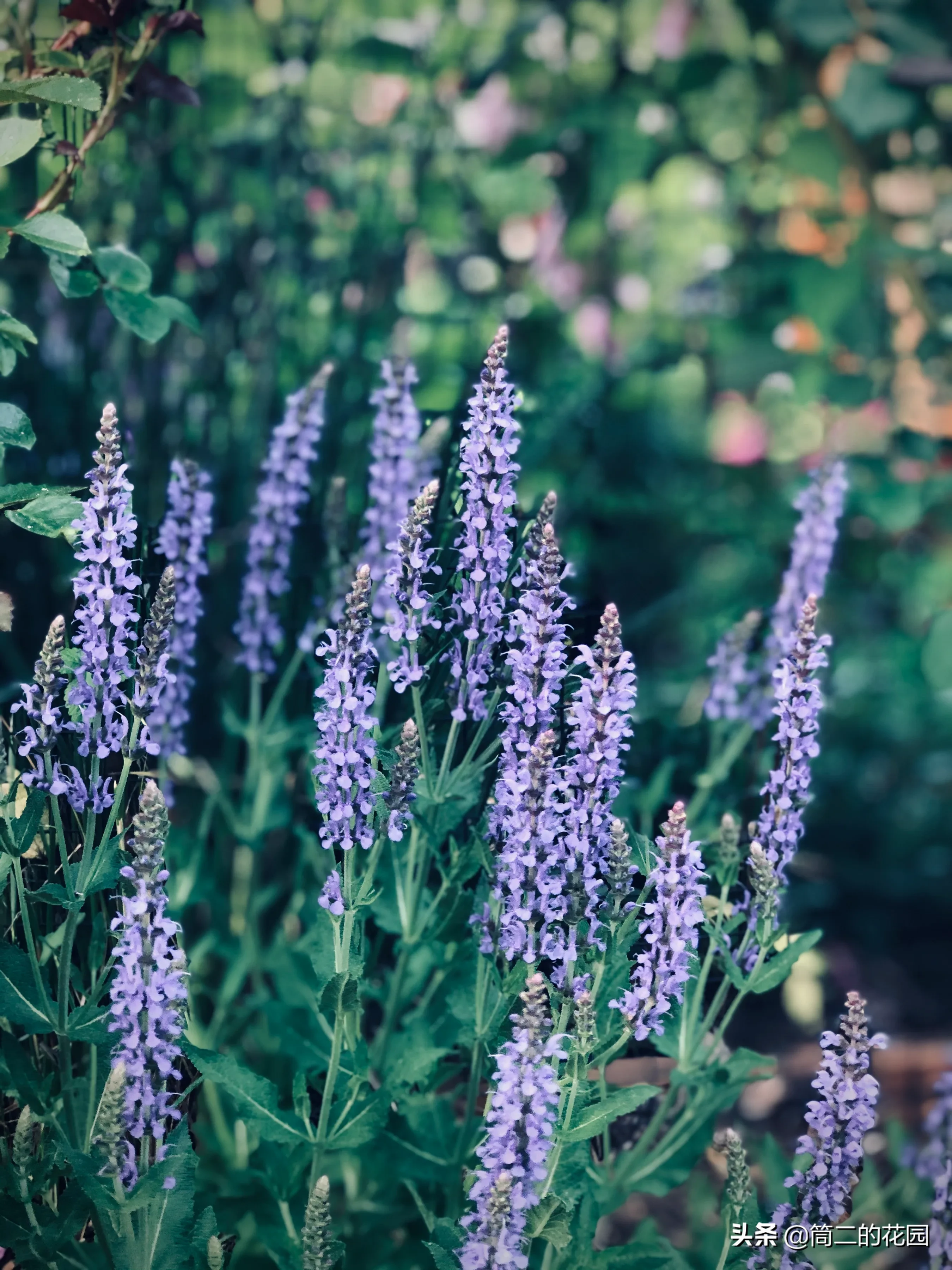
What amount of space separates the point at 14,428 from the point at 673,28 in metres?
3.49

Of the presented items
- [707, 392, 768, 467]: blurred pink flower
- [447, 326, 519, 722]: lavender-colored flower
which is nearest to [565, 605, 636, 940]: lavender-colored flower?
[447, 326, 519, 722]: lavender-colored flower

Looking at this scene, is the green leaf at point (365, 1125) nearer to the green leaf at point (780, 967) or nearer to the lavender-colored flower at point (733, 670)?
the green leaf at point (780, 967)

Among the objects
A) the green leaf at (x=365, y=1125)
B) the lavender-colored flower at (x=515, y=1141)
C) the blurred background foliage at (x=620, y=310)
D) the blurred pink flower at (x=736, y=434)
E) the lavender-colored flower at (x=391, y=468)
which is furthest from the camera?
the blurred pink flower at (x=736, y=434)

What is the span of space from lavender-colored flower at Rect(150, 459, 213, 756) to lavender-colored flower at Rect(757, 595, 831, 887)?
0.89 meters

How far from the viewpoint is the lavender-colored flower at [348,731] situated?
151 centimetres

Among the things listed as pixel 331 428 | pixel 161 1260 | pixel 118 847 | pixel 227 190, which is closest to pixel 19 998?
pixel 118 847

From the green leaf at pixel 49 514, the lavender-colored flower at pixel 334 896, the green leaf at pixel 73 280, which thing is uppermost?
the green leaf at pixel 73 280

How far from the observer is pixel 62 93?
157cm

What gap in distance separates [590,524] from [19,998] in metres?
1.95

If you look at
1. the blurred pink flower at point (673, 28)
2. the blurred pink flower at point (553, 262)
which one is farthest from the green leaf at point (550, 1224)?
the blurred pink flower at point (673, 28)

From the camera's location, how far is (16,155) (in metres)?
1.56

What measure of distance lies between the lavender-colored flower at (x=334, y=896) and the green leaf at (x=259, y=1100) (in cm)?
26

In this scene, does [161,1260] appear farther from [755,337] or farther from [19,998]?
[755,337]

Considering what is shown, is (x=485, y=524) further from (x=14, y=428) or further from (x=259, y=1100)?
(x=259, y=1100)
